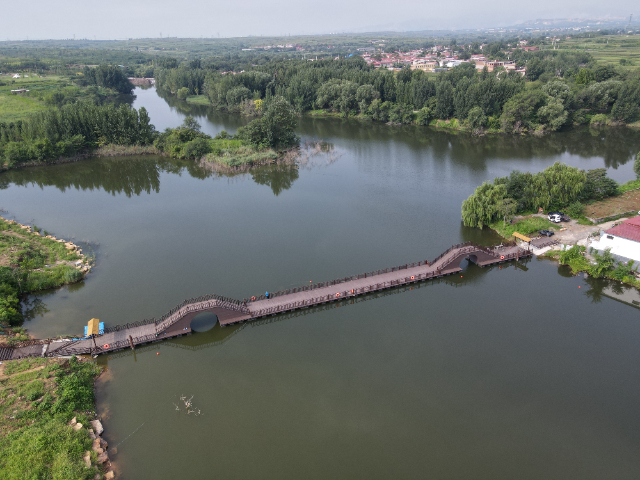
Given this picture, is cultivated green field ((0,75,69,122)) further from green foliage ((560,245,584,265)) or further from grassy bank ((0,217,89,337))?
green foliage ((560,245,584,265))

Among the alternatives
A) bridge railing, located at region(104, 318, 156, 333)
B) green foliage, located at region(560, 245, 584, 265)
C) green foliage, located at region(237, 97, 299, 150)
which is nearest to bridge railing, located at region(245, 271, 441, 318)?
bridge railing, located at region(104, 318, 156, 333)

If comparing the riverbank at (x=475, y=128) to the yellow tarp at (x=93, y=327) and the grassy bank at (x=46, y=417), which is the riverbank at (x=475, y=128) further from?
the grassy bank at (x=46, y=417)

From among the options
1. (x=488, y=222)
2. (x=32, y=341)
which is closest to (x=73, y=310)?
(x=32, y=341)

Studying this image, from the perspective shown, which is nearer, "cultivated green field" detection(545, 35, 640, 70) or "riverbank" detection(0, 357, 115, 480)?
"riverbank" detection(0, 357, 115, 480)

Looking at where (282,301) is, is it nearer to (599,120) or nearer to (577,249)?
(577,249)

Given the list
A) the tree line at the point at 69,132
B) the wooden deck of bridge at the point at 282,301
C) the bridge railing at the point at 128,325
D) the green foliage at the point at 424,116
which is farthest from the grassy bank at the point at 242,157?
the green foliage at the point at 424,116

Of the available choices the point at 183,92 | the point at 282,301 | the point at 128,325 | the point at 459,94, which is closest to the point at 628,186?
the point at 459,94
